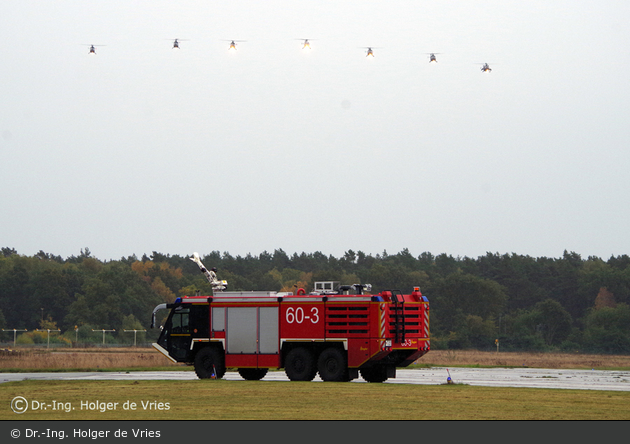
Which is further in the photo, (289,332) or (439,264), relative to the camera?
(439,264)

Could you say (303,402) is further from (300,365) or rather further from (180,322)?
(180,322)

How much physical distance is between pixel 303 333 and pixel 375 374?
2971 mm

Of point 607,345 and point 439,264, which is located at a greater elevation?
point 439,264

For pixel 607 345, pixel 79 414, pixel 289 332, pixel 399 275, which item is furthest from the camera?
pixel 399 275

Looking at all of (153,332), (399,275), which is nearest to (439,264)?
(399,275)

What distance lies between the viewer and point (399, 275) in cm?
14775

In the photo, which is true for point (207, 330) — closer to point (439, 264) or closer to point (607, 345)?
point (607, 345)

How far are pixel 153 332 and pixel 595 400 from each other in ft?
301

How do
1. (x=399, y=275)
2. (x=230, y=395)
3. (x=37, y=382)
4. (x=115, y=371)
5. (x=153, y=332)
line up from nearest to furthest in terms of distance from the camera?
(x=230, y=395)
(x=37, y=382)
(x=115, y=371)
(x=153, y=332)
(x=399, y=275)

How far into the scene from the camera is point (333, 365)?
2973 centimetres

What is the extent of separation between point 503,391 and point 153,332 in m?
89.1

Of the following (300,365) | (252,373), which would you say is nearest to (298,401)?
(300,365)

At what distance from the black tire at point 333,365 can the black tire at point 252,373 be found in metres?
2.70

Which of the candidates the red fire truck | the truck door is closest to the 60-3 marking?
the red fire truck
